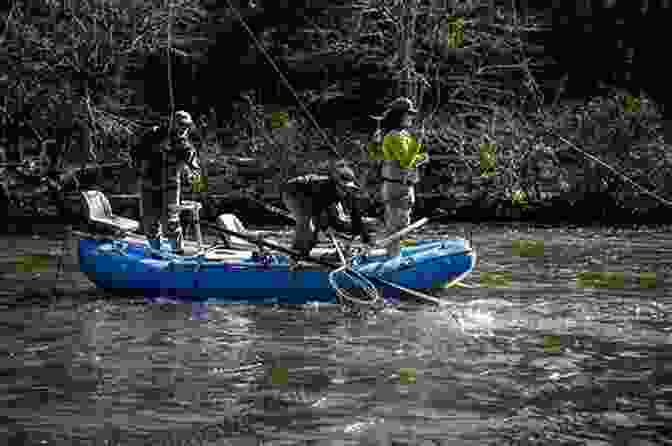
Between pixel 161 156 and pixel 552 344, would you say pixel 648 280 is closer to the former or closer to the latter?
pixel 552 344

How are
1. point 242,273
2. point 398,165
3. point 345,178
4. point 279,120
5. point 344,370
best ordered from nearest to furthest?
point 344,370 → point 345,178 → point 242,273 → point 398,165 → point 279,120

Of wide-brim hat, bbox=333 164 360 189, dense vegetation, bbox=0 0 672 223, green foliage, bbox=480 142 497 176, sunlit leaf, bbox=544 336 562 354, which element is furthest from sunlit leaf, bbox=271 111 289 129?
sunlit leaf, bbox=544 336 562 354

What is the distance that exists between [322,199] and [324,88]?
19.6 meters

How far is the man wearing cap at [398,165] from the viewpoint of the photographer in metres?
12.6

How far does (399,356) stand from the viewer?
32.5 feet

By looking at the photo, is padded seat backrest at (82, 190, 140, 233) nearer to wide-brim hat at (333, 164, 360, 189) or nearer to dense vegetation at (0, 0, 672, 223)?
wide-brim hat at (333, 164, 360, 189)

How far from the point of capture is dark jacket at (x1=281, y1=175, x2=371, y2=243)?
12031 millimetres

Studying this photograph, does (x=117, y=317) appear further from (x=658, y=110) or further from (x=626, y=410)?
(x=658, y=110)

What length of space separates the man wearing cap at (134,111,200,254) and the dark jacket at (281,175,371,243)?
158 centimetres

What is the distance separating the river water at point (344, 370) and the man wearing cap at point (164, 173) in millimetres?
981

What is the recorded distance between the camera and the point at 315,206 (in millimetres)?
12320

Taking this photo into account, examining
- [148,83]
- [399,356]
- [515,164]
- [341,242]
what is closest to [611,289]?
[341,242]

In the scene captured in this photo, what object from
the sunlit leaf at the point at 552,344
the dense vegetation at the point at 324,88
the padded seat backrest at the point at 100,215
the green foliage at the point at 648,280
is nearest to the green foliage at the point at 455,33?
the dense vegetation at the point at 324,88

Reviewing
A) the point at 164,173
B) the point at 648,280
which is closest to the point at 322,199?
the point at 164,173
